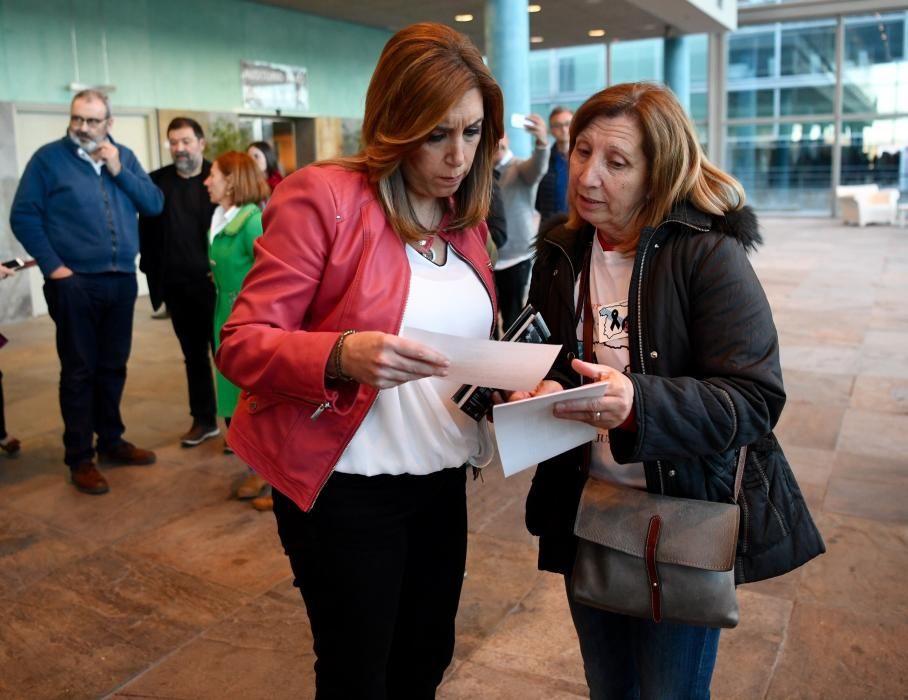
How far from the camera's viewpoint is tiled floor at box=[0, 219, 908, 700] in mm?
3010

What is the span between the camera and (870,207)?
68.1ft

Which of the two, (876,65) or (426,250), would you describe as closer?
(426,250)

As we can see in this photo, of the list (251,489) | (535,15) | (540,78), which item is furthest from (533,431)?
(540,78)

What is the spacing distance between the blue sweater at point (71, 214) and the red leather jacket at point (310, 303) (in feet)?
11.6

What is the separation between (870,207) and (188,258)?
19165mm

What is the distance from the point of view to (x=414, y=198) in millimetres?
1920

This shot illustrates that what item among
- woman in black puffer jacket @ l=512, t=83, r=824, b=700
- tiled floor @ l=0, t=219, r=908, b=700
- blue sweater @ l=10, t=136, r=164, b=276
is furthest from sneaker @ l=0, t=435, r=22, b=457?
woman in black puffer jacket @ l=512, t=83, r=824, b=700

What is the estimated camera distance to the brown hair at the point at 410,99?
1.74 meters

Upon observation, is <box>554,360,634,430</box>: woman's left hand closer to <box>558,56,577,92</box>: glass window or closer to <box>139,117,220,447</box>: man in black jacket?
<box>139,117,220,447</box>: man in black jacket

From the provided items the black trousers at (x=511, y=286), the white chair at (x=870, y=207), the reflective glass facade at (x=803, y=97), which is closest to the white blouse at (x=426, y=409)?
the black trousers at (x=511, y=286)

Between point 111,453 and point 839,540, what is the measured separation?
403 centimetres

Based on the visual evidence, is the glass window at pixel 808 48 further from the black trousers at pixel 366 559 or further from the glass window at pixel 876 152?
the black trousers at pixel 366 559

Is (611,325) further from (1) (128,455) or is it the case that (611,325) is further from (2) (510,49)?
(2) (510,49)

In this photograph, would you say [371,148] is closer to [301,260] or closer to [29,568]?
[301,260]
